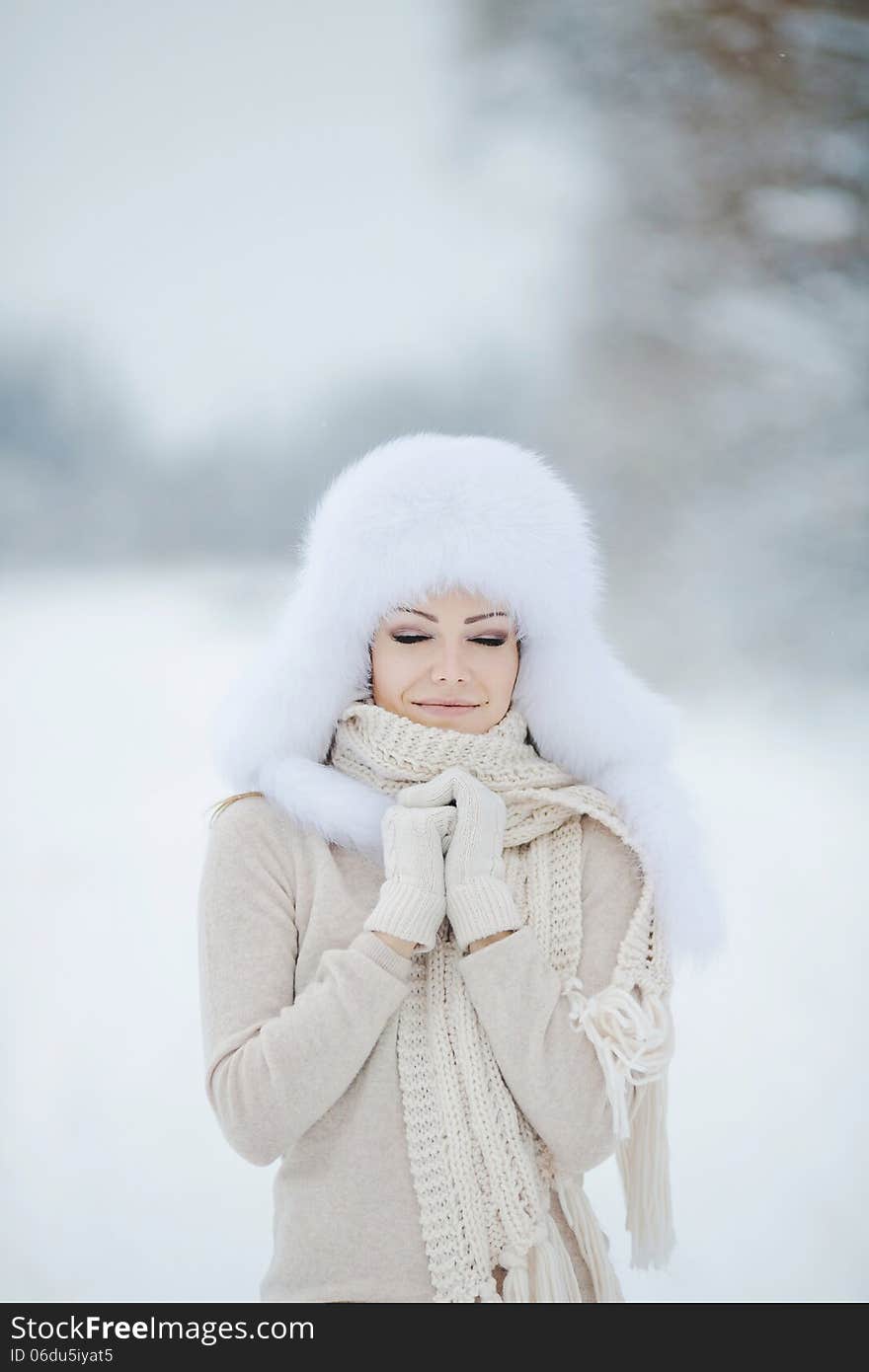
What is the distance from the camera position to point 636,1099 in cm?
129

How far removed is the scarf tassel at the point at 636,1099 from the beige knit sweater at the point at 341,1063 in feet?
0.05

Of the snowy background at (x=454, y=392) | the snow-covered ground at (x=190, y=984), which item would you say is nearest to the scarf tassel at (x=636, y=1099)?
the snow-covered ground at (x=190, y=984)

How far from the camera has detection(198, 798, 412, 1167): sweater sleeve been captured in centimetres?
113

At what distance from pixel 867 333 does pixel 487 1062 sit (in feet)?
7.04

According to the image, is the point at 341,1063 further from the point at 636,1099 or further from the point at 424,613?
the point at 424,613

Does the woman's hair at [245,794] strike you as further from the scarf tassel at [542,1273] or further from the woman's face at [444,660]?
the scarf tassel at [542,1273]

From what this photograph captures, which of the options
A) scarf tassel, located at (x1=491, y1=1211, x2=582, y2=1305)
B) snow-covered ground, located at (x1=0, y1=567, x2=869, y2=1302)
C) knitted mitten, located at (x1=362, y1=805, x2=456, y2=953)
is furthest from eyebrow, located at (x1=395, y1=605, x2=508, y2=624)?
snow-covered ground, located at (x1=0, y1=567, x2=869, y2=1302)

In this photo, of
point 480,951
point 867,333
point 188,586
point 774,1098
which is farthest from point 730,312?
point 480,951

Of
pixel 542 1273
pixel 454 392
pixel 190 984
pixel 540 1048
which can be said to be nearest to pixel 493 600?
pixel 540 1048

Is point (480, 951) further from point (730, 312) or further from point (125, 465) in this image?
point (730, 312)

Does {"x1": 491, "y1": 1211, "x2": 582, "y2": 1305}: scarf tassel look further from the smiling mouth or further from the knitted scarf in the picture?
the smiling mouth

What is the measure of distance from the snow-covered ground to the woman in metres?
0.90

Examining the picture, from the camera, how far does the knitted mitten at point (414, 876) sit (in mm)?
1172

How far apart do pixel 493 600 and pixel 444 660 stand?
8 cm
